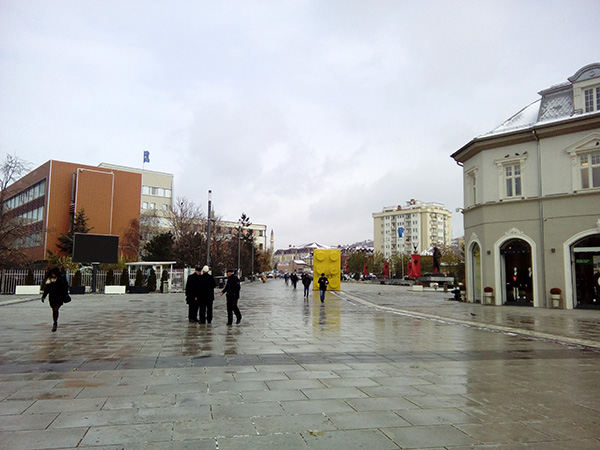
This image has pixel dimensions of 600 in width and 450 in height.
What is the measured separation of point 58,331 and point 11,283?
23790 mm

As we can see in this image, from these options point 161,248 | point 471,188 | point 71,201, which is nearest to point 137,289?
point 161,248

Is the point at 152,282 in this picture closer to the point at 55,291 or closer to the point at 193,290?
the point at 193,290

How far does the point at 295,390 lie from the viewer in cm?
620

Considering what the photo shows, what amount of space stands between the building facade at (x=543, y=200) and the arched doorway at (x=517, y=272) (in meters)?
0.05

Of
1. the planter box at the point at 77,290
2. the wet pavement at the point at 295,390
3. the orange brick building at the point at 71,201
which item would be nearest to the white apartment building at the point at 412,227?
the orange brick building at the point at 71,201

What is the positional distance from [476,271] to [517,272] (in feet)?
9.30

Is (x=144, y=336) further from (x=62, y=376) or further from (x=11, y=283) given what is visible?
(x=11, y=283)

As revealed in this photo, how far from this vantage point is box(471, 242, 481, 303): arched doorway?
26.4 metres

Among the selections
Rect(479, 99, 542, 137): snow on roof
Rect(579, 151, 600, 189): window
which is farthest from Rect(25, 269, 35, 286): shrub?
Rect(579, 151, 600, 189): window

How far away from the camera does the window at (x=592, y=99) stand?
2198 cm

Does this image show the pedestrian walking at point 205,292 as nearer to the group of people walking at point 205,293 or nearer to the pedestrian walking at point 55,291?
the group of people walking at point 205,293

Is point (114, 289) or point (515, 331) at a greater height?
point (114, 289)

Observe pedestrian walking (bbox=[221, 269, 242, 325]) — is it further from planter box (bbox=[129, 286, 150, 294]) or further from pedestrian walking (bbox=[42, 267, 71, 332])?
planter box (bbox=[129, 286, 150, 294])

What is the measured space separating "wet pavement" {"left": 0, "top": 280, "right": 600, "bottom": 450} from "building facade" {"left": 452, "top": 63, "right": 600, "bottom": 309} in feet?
35.9
